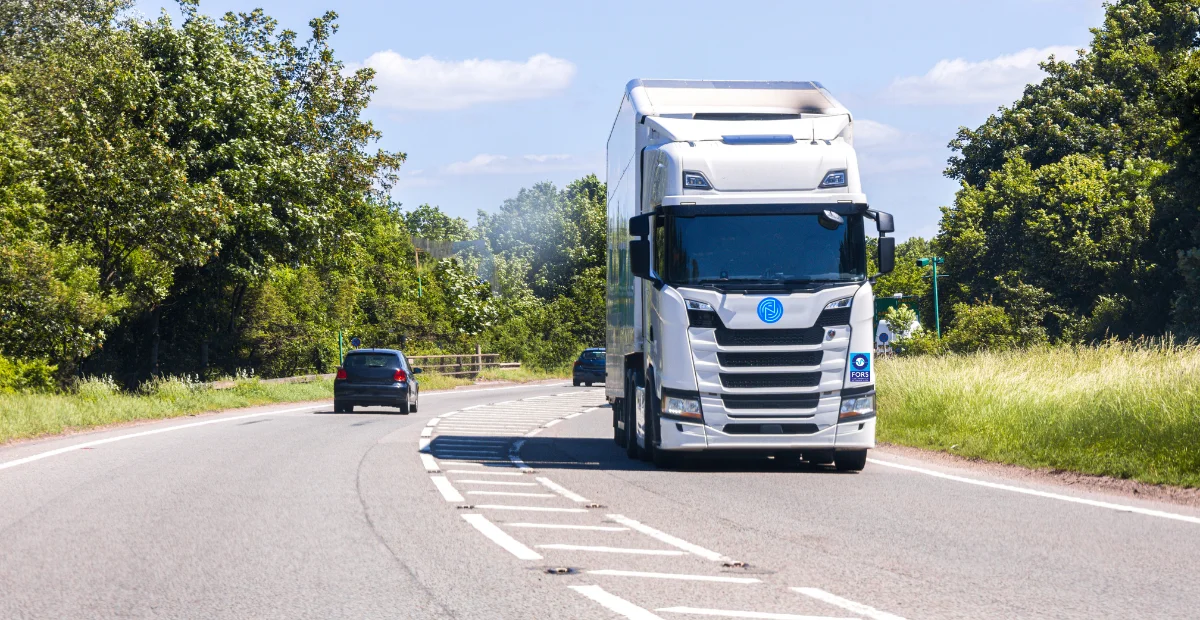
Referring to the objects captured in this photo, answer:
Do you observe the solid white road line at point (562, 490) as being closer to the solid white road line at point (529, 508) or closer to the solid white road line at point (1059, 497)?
the solid white road line at point (529, 508)

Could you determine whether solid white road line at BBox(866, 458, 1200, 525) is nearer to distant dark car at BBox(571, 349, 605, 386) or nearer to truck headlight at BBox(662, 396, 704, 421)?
truck headlight at BBox(662, 396, 704, 421)

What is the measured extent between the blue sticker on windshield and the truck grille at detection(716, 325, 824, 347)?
0.53 meters

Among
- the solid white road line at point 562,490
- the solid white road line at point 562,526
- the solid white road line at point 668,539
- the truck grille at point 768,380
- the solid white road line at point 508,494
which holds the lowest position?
the solid white road line at point 562,490

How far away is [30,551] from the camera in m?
8.64

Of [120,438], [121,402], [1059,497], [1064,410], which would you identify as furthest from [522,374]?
[1059,497]

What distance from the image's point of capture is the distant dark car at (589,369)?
5434 centimetres

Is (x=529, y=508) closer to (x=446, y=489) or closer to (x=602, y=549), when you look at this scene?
(x=446, y=489)

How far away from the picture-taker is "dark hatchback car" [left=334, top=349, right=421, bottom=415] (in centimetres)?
3086

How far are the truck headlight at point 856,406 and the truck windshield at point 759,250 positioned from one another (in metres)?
1.25

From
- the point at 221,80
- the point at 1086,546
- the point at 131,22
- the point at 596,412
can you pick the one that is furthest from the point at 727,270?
the point at 131,22

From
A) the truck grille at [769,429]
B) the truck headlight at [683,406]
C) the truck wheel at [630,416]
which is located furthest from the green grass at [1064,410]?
the truck wheel at [630,416]

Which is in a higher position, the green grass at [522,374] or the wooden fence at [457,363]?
the wooden fence at [457,363]

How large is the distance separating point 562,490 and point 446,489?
110 centimetres

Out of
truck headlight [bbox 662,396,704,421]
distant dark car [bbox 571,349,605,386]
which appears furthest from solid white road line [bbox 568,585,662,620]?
distant dark car [bbox 571,349,605,386]
